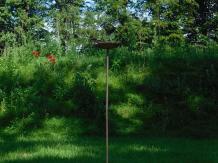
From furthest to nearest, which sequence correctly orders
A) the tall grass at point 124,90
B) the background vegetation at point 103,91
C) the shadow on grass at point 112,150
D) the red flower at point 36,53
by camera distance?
the red flower at point 36,53
the tall grass at point 124,90
the background vegetation at point 103,91
the shadow on grass at point 112,150

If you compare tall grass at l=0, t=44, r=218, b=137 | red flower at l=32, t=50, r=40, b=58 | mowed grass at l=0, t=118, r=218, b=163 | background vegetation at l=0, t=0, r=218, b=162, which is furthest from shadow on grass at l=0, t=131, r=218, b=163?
red flower at l=32, t=50, r=40, b=58

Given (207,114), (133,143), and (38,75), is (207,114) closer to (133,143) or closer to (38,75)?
(133,143)

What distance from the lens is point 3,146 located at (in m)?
7.98

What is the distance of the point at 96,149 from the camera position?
7.63 m

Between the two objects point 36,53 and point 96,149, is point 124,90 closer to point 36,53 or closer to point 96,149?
point 36,53

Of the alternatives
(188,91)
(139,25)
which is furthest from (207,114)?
(139,25)

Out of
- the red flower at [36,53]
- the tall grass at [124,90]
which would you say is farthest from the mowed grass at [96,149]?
the red flower at [36,53]

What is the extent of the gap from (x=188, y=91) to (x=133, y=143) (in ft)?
9.91

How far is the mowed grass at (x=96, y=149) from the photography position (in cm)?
689

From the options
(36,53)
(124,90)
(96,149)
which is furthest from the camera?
(36,53)

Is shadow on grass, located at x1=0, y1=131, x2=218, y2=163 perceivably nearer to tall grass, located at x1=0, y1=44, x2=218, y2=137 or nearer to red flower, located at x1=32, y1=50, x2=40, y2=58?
tall grass, located at x1=0, y1=44, x2=218, y2=137

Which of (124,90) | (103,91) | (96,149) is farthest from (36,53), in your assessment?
(96,149)

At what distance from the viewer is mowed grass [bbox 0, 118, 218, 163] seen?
6887 millimetres

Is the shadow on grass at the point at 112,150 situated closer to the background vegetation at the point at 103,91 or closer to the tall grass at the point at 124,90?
the background vegetation at the point at 103,91
